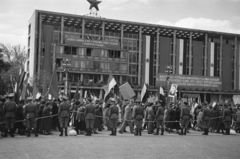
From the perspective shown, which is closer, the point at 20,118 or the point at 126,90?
the point at 20,118

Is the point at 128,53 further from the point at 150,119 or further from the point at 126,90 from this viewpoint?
the point at 150,119

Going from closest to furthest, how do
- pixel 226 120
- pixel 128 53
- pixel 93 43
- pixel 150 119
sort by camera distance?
1. pixel 150 119
2. pixel 226 120
3. pixel 93 43
4. pixel 128 53

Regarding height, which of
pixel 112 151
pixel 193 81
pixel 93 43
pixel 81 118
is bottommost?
pixel 112 151

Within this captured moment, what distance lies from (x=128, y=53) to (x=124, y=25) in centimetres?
824

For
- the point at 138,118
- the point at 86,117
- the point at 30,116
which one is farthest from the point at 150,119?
the point at 30,116

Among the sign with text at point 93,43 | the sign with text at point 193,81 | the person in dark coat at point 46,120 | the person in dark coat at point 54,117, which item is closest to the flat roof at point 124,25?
the sign with text at point 93,43

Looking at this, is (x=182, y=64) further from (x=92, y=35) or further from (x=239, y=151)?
(x=239, y=151)

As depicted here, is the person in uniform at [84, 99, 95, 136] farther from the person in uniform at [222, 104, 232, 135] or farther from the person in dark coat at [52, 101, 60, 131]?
the person in uniform at [222, 104, 232, 135]

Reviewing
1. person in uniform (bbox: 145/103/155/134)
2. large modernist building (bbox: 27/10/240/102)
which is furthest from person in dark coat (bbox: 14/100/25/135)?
large modernist building (bbox: 27/10/240/102)

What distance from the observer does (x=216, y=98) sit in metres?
86.4

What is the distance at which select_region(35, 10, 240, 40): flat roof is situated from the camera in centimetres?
7889

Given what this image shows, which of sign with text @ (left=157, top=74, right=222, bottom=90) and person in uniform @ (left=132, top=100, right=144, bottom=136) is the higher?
sign with text @ (left=157, top=74, right=222, bottom=90)

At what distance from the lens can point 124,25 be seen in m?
83.8

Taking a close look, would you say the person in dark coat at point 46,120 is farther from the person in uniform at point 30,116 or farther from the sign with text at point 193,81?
the sign with text at point 193,81
